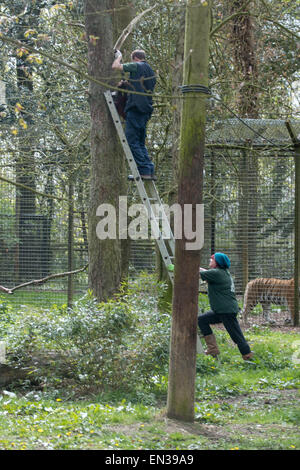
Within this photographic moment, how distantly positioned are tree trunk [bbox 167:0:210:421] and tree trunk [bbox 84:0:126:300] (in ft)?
7.86

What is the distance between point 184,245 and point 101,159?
2.80 m

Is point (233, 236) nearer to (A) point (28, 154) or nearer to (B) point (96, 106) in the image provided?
(A) point (28, 154)

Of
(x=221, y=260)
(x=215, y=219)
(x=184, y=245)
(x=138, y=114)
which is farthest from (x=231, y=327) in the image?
(x=215, y=219)

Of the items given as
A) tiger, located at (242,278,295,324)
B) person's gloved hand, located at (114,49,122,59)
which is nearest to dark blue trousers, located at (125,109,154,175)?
person's gloved hand, located at (114,49,122,59)

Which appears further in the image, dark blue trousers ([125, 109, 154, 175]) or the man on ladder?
dark blue trousers ([125, 109, 154, 175])

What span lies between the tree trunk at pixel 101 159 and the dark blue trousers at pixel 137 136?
214mm

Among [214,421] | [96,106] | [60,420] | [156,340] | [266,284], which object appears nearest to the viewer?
[60,420]

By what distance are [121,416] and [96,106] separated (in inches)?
163

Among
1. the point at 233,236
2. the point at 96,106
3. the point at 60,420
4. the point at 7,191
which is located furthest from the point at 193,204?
the point at 7,191

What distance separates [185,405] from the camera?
592 centimetres

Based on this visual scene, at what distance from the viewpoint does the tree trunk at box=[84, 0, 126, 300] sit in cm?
828

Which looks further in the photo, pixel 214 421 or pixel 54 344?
pixel 54 344

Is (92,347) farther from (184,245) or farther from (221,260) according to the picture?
(221,260)

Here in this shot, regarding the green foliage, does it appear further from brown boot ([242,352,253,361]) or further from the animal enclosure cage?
the animal enclosure cage
